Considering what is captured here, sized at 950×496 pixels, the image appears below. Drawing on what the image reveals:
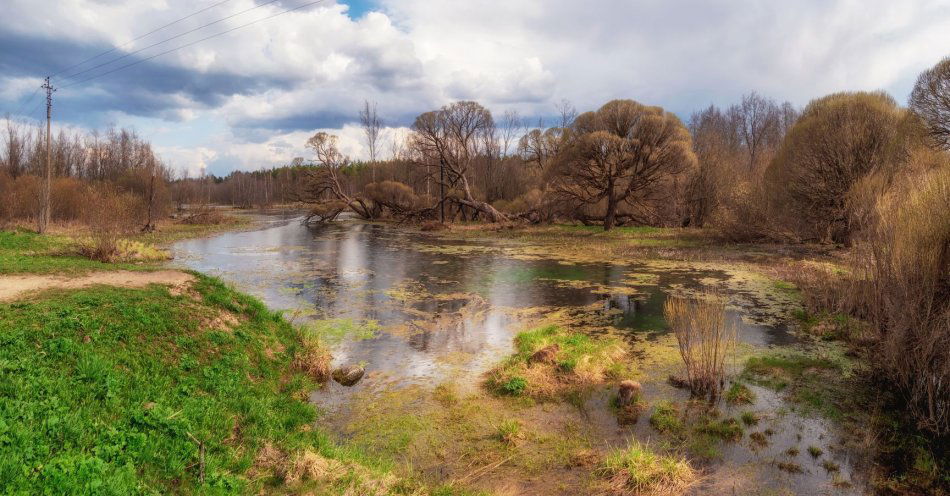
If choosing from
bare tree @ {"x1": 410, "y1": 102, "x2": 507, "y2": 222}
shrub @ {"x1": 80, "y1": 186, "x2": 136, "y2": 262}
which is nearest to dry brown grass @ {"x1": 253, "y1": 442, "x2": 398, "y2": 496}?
shrub @ {"x1": 80, "y1": 186, "x2": 136, "y2": 262}

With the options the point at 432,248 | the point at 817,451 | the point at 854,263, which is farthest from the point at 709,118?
the point at 817,451

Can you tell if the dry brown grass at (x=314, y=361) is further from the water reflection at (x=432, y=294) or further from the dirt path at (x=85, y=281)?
the dirt path at (x=85, y=281)

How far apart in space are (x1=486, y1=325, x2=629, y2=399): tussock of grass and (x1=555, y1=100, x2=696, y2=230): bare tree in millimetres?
25096

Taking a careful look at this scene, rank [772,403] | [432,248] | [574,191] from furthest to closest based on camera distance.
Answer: [574,191]
[432,248]
[772,403]

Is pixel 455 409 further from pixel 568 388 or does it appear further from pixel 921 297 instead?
pixel 921 297

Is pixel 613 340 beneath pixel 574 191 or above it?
beneath

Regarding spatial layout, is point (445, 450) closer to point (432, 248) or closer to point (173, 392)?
point (173, 392)

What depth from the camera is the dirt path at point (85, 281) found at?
27.8 feet

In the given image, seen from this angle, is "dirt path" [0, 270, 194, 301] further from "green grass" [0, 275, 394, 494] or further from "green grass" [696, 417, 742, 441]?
"green grass" [696, 417, 742, 441]

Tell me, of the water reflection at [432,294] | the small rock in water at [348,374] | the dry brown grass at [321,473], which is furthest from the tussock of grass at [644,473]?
the small rock in water at [348,374]

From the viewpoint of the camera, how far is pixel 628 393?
763cm

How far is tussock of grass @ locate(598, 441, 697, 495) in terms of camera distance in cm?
540

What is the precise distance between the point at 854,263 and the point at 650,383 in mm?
4557

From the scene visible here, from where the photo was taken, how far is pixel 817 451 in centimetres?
614
